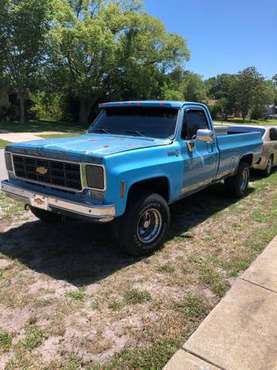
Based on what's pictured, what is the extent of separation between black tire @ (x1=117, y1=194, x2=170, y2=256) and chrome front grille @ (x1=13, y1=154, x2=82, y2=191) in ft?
2.34

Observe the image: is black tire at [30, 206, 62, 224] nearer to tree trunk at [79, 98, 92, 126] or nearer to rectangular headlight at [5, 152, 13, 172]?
rectangular headlight at [5, 152, 13, 172]

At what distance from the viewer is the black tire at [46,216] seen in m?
5.38

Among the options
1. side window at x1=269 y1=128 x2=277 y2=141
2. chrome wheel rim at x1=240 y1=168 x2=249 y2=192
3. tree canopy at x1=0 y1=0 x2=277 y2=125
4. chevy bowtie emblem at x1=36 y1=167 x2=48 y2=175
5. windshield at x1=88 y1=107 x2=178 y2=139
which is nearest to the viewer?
chevy bowtie emblem at x1=36 y1=167 x2=48 y2=175

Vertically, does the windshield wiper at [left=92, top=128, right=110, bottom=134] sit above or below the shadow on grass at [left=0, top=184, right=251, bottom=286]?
above

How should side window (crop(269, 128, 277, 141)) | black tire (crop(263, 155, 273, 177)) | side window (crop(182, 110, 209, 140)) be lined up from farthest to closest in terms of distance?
1. side window (crop(269, 128, 277, 141))
2. black tire (crop(263, 155, 273, 177))
3. side window (crop(182, 110, 209, 140))

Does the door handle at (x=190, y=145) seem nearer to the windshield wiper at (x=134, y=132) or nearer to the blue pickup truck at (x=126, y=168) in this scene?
the blue pickup truck at (x=126, y=168)

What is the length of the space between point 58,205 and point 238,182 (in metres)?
4.55

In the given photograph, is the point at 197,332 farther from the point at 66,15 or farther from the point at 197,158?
the point at 66,15

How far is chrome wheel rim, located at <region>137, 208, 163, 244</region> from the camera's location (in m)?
4.45

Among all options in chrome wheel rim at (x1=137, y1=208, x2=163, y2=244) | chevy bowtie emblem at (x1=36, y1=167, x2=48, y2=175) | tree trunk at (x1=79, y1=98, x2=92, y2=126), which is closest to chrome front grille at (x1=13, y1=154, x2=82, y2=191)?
chevy bowtie emblem at (x1=36, y1=167, x2=48, y2=175)

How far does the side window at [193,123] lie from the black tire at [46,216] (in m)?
2.37

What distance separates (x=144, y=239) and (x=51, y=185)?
1.39 m

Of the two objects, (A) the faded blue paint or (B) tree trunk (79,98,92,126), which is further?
(B) tree trunk (79,98,92,126)

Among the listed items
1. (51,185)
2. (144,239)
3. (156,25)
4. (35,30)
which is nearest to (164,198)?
(144,239)
